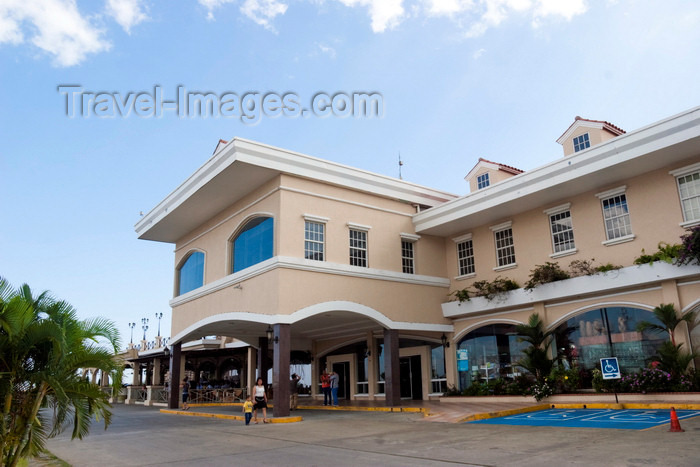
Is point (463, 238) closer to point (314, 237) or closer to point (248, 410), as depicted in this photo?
point (314, 237)

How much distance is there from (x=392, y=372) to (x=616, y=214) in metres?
9.61

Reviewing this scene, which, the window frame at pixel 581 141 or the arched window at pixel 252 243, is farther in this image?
the window frame at pixel 581 141

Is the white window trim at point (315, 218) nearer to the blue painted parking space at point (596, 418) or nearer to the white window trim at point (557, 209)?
the white window trim at point (557, 209)

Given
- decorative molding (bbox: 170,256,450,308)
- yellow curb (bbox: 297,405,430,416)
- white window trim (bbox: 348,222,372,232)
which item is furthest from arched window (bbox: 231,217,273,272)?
yellow curb (bbox: 297,405,430,416)

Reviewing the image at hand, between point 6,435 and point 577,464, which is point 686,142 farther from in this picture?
point 6,435

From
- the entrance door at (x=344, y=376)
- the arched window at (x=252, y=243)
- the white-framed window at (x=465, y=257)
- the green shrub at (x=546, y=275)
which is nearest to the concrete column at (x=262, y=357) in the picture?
the entrance door at (x=344, y=376)

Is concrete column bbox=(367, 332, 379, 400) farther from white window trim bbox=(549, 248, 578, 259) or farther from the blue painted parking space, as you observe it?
the blue painted parking space

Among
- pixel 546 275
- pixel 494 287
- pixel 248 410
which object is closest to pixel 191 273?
pixel 248 410

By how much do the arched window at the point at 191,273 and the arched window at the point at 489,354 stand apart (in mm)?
11961

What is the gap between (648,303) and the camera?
18.1 m

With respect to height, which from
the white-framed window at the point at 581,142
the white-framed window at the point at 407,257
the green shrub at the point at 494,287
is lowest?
the green shrub at the point at 494,287

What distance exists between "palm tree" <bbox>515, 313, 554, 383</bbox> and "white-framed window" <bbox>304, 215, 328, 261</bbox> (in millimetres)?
7781

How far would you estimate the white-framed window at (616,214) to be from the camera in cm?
1930

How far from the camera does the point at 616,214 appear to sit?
64.3ft
